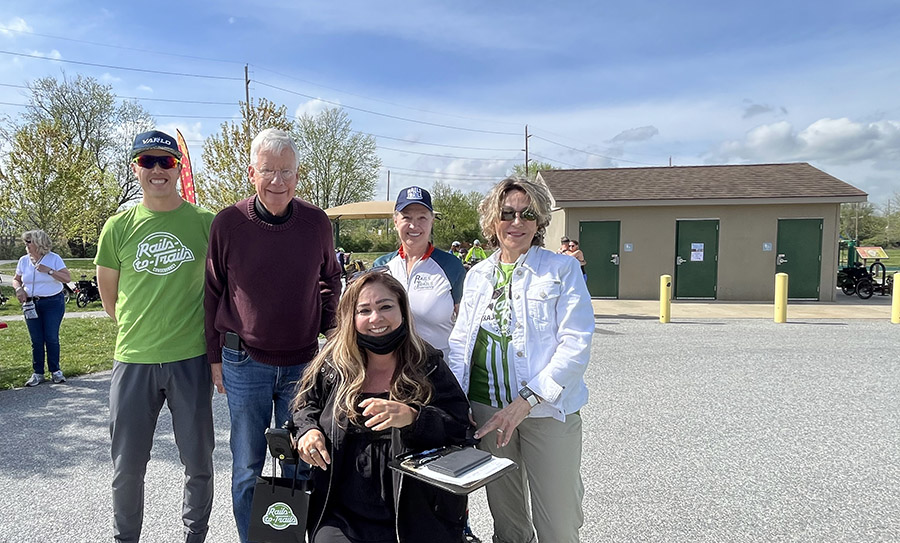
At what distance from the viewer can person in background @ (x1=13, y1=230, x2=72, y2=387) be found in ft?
20.9

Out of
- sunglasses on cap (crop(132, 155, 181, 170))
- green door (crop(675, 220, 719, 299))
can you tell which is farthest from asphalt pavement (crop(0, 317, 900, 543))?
green door (crop(675, 220, 719, 299))

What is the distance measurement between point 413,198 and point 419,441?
1.20m

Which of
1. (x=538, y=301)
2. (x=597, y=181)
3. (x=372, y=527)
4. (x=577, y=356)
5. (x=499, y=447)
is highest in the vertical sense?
(x=597, y=181)

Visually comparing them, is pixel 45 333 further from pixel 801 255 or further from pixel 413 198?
pixel 801 255

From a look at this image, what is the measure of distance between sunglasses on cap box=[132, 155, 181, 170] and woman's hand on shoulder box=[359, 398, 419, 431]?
1.56 meters

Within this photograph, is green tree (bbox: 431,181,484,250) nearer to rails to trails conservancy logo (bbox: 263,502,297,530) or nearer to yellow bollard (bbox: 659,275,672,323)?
yellow bollard (bbox: 659,275,672,323)

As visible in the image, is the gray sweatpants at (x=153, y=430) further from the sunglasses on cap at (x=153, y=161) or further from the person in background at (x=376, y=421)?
the sunglasses on cap at (x=153, y=161)

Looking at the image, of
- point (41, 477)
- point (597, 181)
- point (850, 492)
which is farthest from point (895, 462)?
point (597, 181)

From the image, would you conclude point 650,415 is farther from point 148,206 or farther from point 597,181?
point 597,181

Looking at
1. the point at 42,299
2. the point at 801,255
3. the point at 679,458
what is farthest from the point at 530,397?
the point at 801,255

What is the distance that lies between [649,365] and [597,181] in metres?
11.9

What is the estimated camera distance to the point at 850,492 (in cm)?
359

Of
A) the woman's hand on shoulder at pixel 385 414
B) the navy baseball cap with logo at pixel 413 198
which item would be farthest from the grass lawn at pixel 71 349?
the woman's hand on shoulder at pixel 385 414

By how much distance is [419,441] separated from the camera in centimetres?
216
